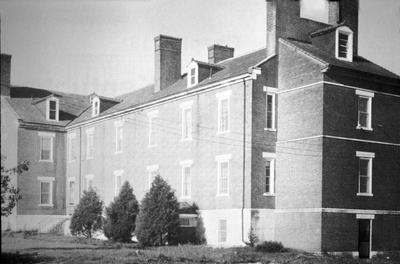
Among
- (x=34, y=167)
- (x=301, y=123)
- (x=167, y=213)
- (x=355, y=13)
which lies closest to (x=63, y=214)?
(x=34, y=167)

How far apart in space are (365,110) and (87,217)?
16.9m

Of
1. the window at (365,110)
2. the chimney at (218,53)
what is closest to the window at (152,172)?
the chimney at (218,53)

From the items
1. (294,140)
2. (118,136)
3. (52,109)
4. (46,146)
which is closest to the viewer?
(294,140)

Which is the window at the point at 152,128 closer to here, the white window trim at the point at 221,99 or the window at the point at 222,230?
the white window trim at the point at 221,99

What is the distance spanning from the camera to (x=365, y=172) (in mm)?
27297

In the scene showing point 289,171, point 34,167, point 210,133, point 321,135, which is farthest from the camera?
point 34,167

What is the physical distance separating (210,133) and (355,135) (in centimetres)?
749

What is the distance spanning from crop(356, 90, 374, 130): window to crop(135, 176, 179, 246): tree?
9.98 m

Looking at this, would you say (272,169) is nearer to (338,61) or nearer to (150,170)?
(338,61)

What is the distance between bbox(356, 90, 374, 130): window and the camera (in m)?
27.3

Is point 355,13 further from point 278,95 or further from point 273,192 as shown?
point 273,192

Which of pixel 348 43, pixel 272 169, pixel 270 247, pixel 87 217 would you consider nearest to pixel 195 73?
pixel 272 169

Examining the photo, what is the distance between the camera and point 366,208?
26766 millimetres

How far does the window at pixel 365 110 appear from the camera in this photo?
27.3 metres
